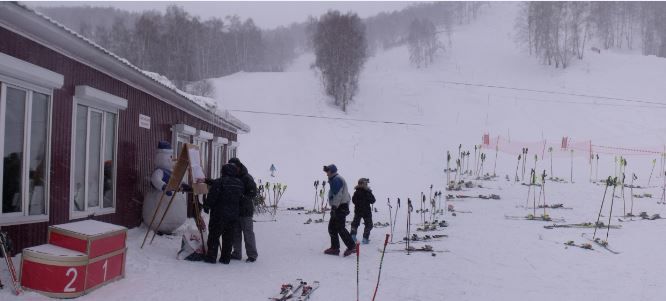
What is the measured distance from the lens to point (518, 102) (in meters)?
34.0

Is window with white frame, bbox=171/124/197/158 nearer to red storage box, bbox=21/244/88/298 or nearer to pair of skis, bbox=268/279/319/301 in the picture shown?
pair of skis, bbox=268/279/319/301

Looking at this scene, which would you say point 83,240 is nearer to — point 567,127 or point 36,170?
point 36,170

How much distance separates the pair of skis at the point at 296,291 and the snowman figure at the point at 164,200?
2.97m

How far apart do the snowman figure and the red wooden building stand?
Answer: 411 mm

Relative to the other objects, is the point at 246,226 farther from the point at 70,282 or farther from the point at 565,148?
the point at 565,148

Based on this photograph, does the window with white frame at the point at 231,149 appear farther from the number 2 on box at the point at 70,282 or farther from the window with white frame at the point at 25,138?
the number 2 on box at the point at 70,282

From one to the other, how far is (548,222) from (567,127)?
19.7 m

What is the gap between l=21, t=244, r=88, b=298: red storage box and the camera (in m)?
4.71

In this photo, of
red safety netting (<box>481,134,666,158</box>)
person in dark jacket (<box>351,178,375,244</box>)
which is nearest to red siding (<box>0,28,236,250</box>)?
person in dark jacket (<box>351,178,375,244</box>)

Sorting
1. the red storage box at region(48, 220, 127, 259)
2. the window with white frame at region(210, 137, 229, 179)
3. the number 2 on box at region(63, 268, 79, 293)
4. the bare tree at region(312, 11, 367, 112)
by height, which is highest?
the bare tree at region(312, 11, 367, 112)

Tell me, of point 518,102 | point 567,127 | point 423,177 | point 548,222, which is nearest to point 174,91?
point 548,222

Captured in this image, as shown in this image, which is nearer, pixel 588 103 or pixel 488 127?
pixel 488 127

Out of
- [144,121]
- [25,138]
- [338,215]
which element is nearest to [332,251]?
[338,215]

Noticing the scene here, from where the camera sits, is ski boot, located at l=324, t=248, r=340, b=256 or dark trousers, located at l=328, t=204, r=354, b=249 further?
ski boot, located at l=324, t=248, r=340, b=256
